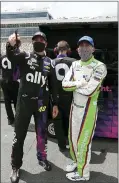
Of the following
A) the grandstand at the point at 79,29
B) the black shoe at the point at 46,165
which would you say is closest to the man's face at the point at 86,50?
the grandstand at the point at 79,29

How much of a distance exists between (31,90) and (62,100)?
86 centimetres

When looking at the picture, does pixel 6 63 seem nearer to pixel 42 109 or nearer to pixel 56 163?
pixel 42 109

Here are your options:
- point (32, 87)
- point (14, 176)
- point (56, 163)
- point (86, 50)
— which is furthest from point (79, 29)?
point (14, 176)

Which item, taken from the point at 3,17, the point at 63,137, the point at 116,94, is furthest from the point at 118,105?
the point at 3,17

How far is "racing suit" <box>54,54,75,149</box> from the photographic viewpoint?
369 cm

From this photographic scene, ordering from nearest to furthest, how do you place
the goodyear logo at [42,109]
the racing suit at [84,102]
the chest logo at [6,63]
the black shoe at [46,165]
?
the racing suit at [84,102] < the goodyear logo at [42,109] < the black shoe at [46,165] < the chest logo at [6,63]

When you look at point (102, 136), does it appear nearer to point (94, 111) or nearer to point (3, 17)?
point (94, 111)

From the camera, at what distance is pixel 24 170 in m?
3.54

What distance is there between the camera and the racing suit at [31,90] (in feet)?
10.3

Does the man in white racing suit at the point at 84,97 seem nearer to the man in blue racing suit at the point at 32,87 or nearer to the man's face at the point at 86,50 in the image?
the man's face at the point at 86,50

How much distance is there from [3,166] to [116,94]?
6.29 ft

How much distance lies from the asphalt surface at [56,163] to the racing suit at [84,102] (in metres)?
0.31

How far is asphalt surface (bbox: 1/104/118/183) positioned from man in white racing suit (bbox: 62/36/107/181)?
0.88ft

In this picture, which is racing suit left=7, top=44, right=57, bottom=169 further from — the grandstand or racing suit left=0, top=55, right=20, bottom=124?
racing suit left=0, top=55, right=20, bottom=124
